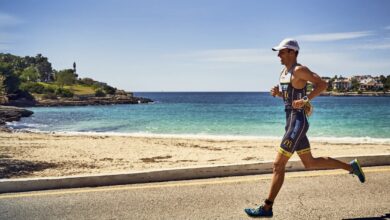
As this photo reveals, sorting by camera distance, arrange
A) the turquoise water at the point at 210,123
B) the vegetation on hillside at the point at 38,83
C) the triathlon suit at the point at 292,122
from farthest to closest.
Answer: the vegetation on hillside at the point at 38,83 → the turquoise water at the point at 210,123 → the triathlon suit at the point at 292,122

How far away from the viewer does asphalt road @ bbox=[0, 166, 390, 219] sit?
443 centimetres

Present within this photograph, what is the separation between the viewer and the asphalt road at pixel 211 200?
443 centimetres

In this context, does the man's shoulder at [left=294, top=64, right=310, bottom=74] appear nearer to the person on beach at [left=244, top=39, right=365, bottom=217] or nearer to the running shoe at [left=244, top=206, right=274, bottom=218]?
the person on beach at [left=244, top=39, right=365, bottom=217]

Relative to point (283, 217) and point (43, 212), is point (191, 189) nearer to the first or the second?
point (283, 217)

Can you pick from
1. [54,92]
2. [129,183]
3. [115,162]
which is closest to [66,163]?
[115,162]

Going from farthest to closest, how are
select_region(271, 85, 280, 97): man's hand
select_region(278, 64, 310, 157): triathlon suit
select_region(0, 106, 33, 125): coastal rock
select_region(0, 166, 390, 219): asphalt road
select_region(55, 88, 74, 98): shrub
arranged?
select_region(55, 88, 74, 98): shrub, select_region(0, 106, 33, 125): coastal rock, select_region(271, 85, 280, 97): man's hand, select_region(0, 166, 390, 219): asphalt road, select_region(278, 64, 310, 157): triathlon suit

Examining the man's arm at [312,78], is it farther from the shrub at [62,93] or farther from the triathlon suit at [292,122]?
the shrub at [62,93]

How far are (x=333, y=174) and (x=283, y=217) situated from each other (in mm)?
2303

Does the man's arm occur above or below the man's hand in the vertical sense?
above

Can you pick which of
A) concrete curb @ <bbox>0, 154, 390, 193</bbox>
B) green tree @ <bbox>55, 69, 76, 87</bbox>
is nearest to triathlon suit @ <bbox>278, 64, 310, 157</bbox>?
concrete curb @ <bbox>0, 154, 390, 193</bbox>

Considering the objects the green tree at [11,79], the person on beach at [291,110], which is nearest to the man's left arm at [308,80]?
the person on beach at [291,110]

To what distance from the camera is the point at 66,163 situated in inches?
358

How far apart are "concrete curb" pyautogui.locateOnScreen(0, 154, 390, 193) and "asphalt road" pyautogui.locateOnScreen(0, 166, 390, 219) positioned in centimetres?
18

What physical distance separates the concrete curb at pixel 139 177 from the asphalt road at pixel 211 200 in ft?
0.61
